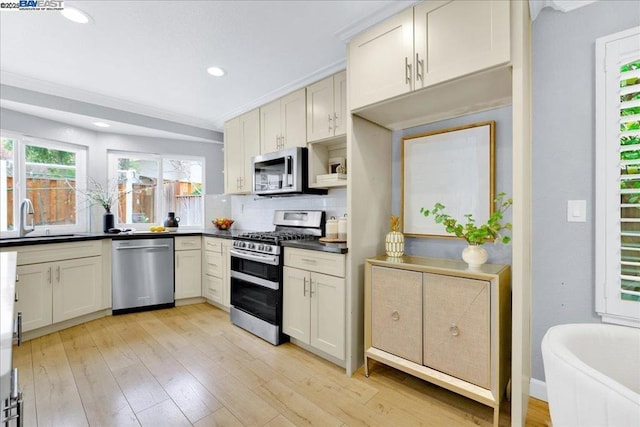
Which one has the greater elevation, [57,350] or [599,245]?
[599,245]

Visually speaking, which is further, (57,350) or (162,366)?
(57,350)

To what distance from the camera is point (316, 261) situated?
2398 mm

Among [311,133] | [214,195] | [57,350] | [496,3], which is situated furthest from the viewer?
[214,195]

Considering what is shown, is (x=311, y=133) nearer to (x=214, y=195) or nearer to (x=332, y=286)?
(x=332, y=286)

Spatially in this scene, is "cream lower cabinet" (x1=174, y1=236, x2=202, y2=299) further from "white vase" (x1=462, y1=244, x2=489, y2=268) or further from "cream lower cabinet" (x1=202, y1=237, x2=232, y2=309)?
"white vase" (x1=462, y1=244, x2=489, y2=268)

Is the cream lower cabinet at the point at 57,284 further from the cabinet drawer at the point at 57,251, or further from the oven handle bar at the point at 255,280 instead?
the oven handle bar at the point at 255,280

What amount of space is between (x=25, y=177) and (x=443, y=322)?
4.44 metres

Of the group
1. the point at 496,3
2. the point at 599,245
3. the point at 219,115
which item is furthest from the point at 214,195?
the point at 599,245

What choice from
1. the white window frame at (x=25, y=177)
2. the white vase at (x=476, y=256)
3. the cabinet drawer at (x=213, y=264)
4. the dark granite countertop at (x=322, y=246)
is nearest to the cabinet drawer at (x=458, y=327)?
the white vase at (x=476, y=256)

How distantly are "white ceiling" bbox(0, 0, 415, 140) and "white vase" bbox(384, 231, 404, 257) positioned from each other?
1.53m

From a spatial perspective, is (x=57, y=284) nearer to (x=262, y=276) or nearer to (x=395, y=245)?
(x=262, y=276)

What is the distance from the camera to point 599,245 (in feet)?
5.47

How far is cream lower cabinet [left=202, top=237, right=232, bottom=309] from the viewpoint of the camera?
3.48 meters

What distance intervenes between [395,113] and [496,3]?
0.84 m
